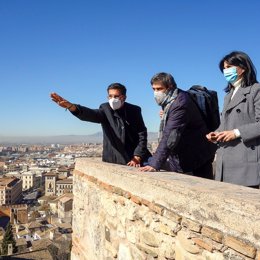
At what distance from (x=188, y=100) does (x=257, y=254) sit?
5.98 feet

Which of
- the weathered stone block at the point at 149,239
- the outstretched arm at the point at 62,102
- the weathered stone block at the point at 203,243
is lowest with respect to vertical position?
the weathered stone block at the point at 149,239

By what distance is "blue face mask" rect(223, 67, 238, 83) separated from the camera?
3.28 metres

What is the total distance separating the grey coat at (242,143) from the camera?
2.96m

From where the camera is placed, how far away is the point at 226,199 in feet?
7.72

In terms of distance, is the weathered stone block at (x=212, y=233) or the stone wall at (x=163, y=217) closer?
the stone wall at (x=163, y=217)

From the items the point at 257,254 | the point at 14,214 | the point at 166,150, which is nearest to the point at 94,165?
the point at 166,150

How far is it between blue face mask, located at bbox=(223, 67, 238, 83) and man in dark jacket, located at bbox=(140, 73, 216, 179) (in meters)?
0.47

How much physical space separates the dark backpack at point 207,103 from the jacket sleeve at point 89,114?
3.64 ft

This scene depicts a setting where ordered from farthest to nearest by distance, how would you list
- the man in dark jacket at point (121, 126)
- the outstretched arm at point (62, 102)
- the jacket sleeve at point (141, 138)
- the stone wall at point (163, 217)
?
the jacket sleeve at point (141, 138)
the man in dark jacket at point (121, 126)
the outstretched arm at point (62, 102)
the stone wall at point (163, 217)

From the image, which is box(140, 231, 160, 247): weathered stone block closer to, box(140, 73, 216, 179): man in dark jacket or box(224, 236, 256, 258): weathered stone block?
box(140, 73, 216, 179): man in dark jacket

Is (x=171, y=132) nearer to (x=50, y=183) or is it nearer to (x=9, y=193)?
(x=9, y=193)

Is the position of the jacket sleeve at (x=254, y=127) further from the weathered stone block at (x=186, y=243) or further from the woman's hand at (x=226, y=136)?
the weathered stone block at (x=186, y=243)

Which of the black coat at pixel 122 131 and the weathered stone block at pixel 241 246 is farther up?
the black coat at pixel 122 131

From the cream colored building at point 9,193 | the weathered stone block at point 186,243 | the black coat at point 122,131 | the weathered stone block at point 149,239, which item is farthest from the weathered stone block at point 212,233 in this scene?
the cream colored building at point 9,193
